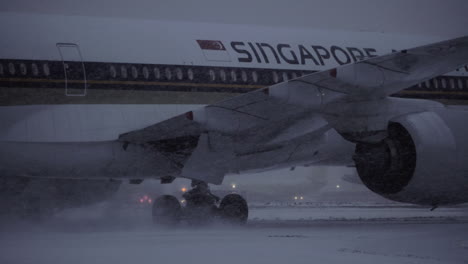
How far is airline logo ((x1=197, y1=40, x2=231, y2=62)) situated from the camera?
1295 centimetres

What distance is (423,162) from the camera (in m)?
11.1

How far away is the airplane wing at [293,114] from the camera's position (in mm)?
9727

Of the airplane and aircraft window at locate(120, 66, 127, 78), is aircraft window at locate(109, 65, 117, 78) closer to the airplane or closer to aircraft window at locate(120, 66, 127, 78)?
the airplane

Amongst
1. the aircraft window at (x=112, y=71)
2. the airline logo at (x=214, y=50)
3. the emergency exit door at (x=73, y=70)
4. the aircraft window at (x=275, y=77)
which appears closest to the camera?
the emergency exit door at (x=73, y=70)

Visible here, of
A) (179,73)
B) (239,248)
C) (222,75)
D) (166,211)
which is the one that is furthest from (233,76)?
(239,248)

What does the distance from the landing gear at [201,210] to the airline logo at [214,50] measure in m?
2.83

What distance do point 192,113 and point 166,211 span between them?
186 inches

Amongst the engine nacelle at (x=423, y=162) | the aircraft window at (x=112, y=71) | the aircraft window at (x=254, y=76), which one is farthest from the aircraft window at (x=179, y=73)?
the engine nacelle at (x=423, y=162)

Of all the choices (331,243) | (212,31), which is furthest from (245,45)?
(331,243)

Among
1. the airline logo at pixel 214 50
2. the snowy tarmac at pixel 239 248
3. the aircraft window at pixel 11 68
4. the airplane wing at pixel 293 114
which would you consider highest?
the airline logo at pixel 214 50

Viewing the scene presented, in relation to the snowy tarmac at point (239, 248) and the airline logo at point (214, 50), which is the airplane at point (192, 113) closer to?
the airline logo at point (214, 50)

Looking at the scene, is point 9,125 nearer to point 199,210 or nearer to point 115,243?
point 115,243

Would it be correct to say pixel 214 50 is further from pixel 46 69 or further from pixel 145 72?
pixel 46 69

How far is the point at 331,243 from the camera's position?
861cm
